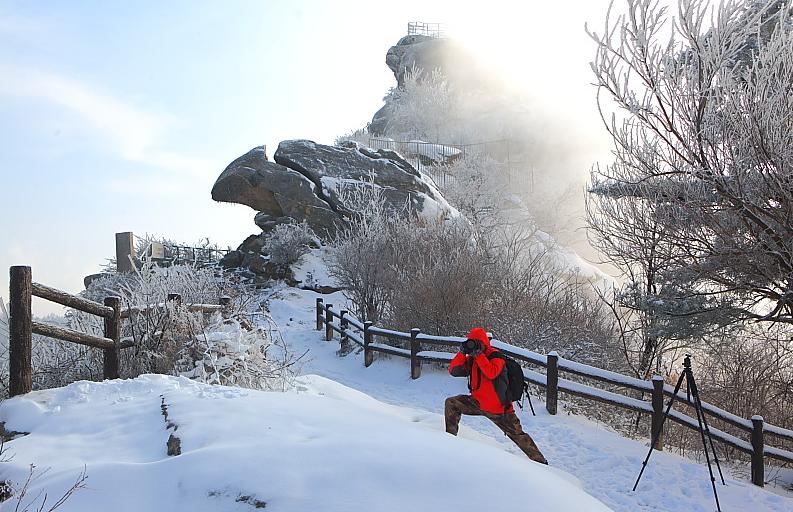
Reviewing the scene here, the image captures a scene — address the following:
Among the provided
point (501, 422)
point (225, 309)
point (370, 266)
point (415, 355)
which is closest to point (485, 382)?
point (501, 422)

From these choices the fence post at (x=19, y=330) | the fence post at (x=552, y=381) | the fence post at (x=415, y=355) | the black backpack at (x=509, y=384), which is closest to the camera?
the black backpack at (x=509, y=384)

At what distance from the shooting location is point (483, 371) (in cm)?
577

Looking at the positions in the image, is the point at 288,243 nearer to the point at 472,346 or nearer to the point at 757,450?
the point at 757,450

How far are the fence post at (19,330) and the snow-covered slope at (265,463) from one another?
2.84ft

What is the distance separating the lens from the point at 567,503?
3449 millimetres

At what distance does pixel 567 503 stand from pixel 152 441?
2930 mm

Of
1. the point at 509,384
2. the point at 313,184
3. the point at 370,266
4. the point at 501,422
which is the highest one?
the point at 313,184

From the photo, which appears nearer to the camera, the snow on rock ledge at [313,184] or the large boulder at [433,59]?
the snow on rock ledge at [313,184]

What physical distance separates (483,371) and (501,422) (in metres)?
0.59

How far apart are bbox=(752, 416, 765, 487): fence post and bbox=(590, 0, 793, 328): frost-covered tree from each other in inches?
78.2

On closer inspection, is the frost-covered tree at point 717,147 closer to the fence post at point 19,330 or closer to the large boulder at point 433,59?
the fence post at point 19,330

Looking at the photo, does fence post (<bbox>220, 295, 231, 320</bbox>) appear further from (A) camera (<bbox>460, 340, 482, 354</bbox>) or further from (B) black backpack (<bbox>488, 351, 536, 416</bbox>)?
(B) black backpack (<bbox>488, 351, 536, 416</bbox>)

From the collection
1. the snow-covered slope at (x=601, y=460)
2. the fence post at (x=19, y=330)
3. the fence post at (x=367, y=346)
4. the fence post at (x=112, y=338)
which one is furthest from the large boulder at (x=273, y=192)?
the fence post at (x=19, y=330)

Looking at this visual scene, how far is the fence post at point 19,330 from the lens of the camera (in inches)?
233
